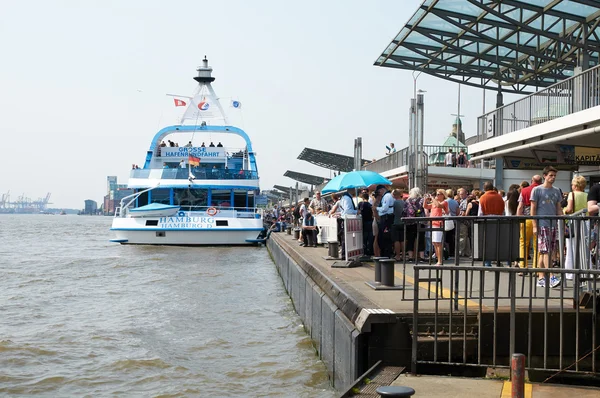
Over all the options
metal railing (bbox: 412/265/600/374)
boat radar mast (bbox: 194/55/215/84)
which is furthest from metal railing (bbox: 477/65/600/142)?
boat radar mast (bbox: 194/55/215/84)

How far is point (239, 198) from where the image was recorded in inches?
1423

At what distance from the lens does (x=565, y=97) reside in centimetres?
1570

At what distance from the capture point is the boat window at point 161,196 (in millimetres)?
35250

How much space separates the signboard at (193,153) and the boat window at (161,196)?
10.7 feet

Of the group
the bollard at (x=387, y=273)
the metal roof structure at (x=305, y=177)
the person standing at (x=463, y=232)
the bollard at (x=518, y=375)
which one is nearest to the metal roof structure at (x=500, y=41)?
the person standing at (x=463, y=232)

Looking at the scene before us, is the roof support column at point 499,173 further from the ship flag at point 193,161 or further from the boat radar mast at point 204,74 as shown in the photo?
the boat radar mast at point 204,74

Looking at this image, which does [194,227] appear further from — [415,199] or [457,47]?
[415,199]

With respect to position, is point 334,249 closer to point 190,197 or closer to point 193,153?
point 190,197

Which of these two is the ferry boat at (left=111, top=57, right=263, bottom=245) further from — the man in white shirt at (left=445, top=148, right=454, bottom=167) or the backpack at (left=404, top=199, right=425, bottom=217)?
the backpack at (left=404, top=199, right=425, bottom=217)

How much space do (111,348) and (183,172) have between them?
24.6m

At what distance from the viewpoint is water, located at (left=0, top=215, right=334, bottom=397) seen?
9.22 meters

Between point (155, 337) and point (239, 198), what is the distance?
24303 millimetres

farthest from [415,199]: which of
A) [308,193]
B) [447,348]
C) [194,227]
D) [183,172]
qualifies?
[308,193]

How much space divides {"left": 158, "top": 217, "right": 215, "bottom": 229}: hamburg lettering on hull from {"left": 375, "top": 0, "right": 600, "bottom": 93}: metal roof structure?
35.7 feet
